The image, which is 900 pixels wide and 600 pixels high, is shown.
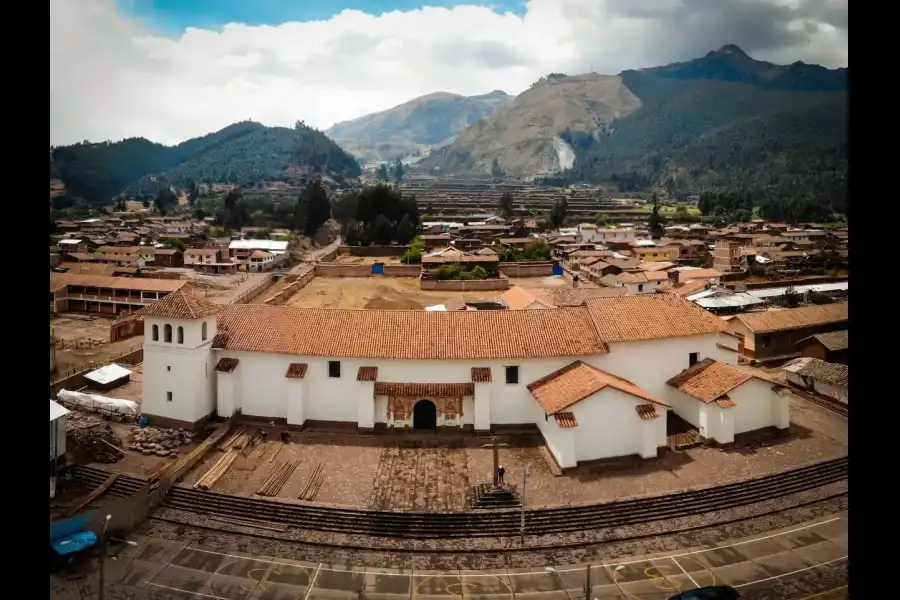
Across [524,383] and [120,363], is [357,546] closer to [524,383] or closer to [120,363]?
[524,383]

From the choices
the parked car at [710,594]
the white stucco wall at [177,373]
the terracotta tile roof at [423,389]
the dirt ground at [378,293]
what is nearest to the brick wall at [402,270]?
the dirt ground at [378,293]

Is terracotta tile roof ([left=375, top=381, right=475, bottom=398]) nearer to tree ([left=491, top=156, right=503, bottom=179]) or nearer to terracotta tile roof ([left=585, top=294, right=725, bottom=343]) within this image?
terracotta tile roof ([left=585, top=294, right=725, bottom=343])

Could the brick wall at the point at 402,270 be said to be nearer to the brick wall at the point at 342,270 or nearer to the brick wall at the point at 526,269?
the brick wall at the point at 342,270

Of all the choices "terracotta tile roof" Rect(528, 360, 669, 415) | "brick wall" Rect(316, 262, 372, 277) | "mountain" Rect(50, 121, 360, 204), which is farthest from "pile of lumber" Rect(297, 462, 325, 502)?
"mountain" Rect(50, 121, 360, 204)

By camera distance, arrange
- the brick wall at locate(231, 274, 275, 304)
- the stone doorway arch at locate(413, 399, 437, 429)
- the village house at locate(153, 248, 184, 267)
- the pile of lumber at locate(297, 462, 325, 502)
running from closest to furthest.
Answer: the pile of lumber at locate(297, 462, 325, 502) → the stone doorway arch at locate(413, 399, 437, 429) → the brick wall at locate(231, 274, 275, 304) → the village house at locate(153, 248, 184, 267)

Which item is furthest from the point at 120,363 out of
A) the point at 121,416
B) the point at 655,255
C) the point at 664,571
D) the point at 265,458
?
Answer: the point at 655,255

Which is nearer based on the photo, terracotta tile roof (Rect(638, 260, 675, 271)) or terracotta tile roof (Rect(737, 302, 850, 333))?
terracotta tile roof (Rect(737, 302, 850, 333))
